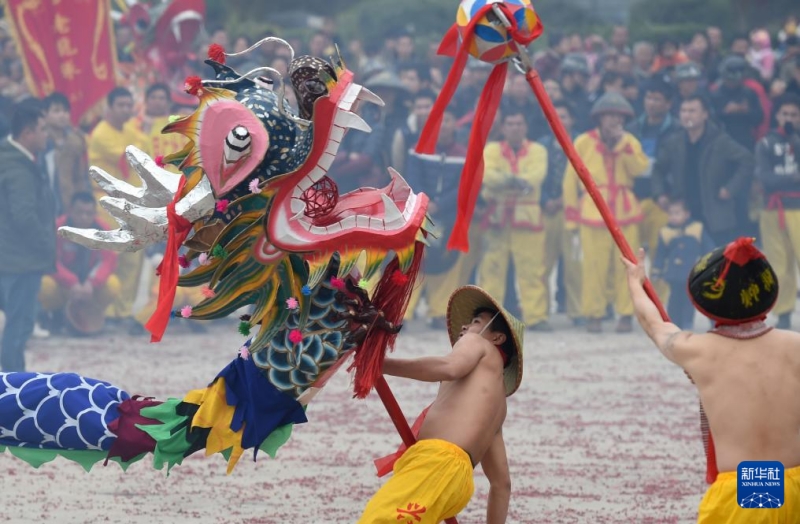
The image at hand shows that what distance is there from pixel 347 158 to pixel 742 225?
3.38 m

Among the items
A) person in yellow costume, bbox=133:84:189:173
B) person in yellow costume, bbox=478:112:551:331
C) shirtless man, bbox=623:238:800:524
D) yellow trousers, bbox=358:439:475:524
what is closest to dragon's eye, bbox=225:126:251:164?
yellow trousers, bbox=358:439:475:524

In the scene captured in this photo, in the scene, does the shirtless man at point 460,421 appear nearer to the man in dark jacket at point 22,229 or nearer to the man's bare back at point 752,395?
the man's bare back at point 752,395

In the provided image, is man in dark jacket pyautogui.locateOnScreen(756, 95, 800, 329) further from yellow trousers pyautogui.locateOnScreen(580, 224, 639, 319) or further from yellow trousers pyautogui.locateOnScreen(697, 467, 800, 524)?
yellow trousers pyautogui.locateOnScreen(697, 467, 800, 524)

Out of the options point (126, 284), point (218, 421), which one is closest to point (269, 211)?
point (218, 421)

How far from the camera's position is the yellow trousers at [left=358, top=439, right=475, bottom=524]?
3842 mm

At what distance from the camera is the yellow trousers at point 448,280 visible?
36.6 feet

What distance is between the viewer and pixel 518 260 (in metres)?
11.3

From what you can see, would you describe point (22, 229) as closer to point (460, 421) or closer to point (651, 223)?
point (651, 223)

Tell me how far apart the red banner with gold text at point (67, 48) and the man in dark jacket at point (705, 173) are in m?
4.78

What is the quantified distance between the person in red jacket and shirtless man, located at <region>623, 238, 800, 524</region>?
7.91 m

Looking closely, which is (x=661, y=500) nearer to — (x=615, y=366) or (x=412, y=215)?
(x=412, y=215)

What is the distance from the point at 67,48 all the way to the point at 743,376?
896 centimetres

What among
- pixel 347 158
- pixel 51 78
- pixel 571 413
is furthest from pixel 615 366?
pixel 51 78

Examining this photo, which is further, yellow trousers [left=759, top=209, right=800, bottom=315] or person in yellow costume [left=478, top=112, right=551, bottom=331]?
person in yellow costume [left=478, top=112, right=551, bottom=331]
